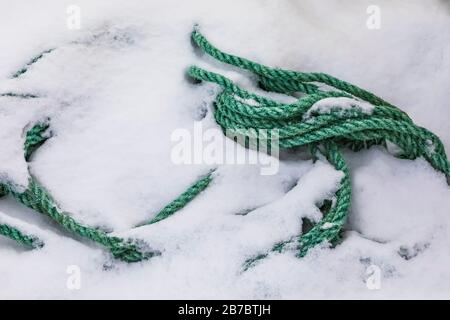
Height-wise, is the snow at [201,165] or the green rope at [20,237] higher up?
the snow at [201,165]

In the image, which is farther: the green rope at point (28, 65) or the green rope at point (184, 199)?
the green rope at point (28, 65)

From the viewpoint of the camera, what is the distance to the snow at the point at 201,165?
1.10 meters

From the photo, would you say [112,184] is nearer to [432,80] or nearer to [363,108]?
[363,108]

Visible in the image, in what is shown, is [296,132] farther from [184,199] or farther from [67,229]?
[67,229]

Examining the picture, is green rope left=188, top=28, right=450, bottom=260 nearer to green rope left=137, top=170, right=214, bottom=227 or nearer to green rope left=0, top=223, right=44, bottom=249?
green rope left=137, top=170, right=214, bottom=227

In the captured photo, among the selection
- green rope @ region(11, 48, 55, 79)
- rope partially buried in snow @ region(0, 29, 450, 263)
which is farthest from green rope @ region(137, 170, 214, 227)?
green rope @ region(11, 48, 55, 79)
